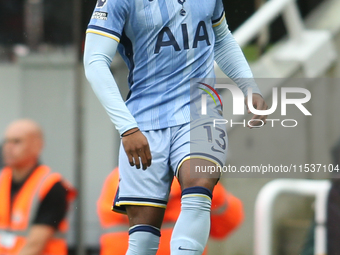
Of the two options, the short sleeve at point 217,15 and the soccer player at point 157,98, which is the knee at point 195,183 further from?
the short sleeve at point 217,15

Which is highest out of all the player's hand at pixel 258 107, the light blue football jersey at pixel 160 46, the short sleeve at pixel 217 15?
the short sleeve at pixel 217 15

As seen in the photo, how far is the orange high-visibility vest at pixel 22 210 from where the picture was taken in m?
3.40

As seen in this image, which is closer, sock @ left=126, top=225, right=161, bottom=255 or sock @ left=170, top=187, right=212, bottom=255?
sock @ left=170, top=187, right=212, bottom=255

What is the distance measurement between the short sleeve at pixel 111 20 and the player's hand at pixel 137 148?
0.32m

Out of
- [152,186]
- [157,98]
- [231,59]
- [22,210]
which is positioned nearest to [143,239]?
[152,186]

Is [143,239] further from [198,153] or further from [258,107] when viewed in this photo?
[258,107]

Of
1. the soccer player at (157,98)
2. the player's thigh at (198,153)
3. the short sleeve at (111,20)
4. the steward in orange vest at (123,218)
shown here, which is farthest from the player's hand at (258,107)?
the steward in orange vest at (123,218)

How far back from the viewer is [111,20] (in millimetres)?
1855

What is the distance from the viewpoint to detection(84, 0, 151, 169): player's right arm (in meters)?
1.78

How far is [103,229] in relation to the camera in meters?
3.52

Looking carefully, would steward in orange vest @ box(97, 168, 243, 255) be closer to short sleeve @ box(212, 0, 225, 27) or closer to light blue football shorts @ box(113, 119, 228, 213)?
light blue football shorts @ box(113, 119, 228, 213)

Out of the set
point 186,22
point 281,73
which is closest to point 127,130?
point 186,22

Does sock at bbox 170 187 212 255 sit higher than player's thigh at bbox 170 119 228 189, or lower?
lower

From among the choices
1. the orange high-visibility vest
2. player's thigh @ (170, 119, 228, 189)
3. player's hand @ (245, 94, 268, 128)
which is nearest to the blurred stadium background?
the orange high-visibility vest
